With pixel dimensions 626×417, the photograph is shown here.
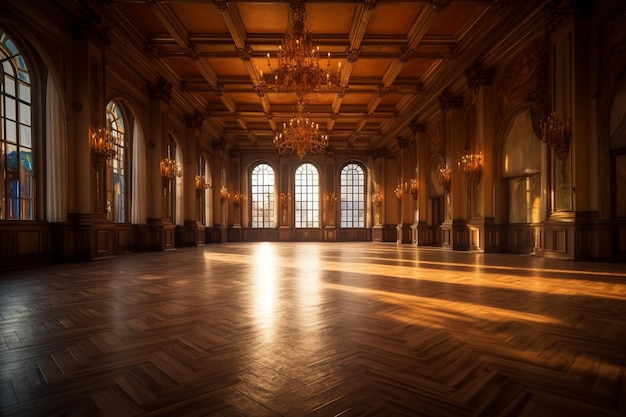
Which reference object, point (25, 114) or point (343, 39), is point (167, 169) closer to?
point (25, 114)

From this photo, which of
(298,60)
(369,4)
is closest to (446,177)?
(369,4)

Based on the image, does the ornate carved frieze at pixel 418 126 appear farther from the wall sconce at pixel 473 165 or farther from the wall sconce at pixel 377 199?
the wall sconce at pixel 377 199

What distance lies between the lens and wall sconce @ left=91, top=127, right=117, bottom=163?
27.6 ft

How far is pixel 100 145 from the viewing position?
8.52 meters

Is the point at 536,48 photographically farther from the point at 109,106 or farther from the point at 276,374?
the point at 109,106

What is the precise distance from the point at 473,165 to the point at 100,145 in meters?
10.4

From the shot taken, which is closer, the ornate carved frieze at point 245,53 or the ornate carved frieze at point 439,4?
the ornate carved frieze at point 439,4

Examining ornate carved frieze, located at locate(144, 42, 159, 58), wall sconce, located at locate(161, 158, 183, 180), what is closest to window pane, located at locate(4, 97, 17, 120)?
ornate carved frieze, located at locate(144, 42, 159, 58)

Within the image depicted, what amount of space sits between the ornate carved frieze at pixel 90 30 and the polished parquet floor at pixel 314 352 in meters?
6.52

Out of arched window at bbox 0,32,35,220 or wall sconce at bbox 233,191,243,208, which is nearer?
arched window at bbox 0,32,35,220

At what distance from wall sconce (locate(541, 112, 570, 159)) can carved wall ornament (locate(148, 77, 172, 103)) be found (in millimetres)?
11432

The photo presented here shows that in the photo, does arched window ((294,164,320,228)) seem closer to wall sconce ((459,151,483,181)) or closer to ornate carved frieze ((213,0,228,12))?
wall sconce ((459,151,483,181))

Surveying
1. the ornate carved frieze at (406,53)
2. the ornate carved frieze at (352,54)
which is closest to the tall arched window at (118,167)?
the ornate carved frieze at (352,54)

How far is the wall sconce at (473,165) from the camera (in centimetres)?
1098
